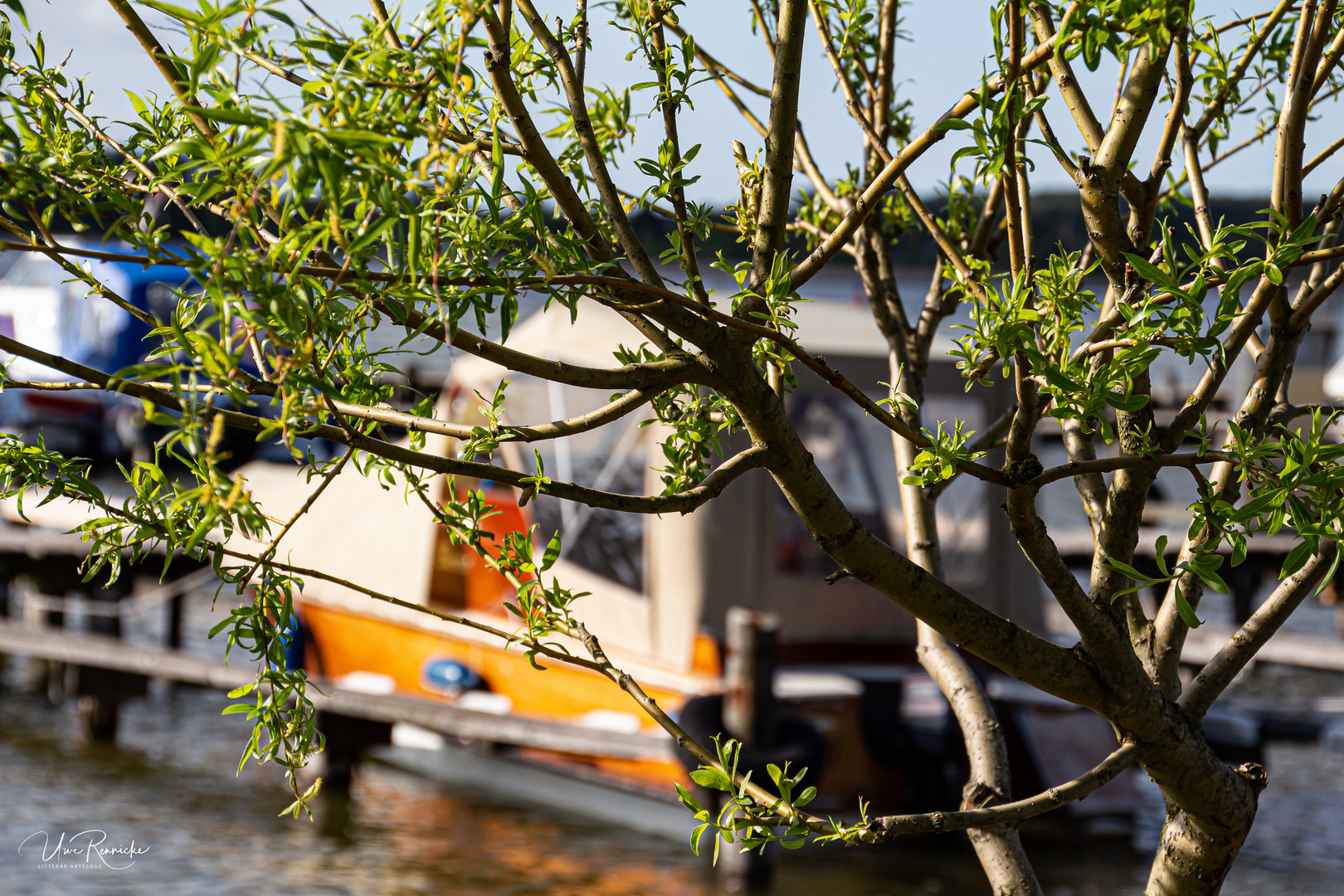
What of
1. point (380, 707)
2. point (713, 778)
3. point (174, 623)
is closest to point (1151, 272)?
point (713, 778)

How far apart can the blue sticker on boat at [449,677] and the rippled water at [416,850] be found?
975mm

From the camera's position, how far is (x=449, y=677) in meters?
8.27

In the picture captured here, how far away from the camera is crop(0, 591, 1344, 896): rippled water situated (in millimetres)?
7527

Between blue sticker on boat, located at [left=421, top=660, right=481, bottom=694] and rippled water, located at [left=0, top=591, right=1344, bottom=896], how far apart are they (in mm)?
975

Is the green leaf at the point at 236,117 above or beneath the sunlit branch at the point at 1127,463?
above

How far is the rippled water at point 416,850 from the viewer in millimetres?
7527

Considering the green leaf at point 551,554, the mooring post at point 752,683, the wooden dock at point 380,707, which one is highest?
the green leaf at point 551,554

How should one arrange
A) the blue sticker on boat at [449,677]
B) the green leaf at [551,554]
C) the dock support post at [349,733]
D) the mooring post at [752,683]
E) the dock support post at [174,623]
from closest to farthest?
the green leaf at [551,554] < the mooring post at [752,683] < the dock support post at [349,733] < the blue sticker on boat at [449,677] < the dock support post at [174,623]

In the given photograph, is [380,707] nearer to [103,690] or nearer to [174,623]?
[103,690]

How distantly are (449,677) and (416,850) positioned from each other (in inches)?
42.3

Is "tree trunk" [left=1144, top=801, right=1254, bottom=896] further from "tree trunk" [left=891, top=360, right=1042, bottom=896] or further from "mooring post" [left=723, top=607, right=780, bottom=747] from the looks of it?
"mooring post" [left=723, top=607, right=780, bottom=747]

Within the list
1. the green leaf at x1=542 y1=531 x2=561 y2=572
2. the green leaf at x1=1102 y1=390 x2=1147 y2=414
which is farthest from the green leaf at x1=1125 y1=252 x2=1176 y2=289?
the green leaf at x1=542 y1=531 x2=561 y2=572

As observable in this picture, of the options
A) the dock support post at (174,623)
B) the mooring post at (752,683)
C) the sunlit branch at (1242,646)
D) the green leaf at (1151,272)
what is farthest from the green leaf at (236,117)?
the dock support post at (174,623)

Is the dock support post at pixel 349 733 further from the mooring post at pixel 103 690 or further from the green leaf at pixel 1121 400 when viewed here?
the green leaf at pixel 1121 400
